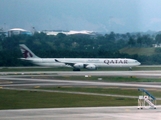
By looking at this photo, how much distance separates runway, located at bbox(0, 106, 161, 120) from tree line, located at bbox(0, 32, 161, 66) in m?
54.7

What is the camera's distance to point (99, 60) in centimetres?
7731

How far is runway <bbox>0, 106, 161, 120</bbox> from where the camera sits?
24.0 m

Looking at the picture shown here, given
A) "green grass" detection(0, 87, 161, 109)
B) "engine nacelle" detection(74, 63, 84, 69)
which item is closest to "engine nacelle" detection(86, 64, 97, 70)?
"engine nacelle" detection(74, 63, 84, 69)

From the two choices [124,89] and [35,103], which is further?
[124,89]

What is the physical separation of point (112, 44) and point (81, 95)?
224ft

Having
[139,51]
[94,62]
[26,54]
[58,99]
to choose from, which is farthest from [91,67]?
[58,99]

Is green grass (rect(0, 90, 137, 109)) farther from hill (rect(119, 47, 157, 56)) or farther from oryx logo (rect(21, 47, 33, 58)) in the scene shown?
hill (rect(119, 47, 157, 56))

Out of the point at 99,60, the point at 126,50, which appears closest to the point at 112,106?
the point at 99,60

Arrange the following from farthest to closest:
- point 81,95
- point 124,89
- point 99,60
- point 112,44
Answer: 1. point 112,44
2. point 99,60
3. point 124,89
4. point 81,95

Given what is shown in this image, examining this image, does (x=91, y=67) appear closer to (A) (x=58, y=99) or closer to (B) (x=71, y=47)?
(B) (x=71, y=47)

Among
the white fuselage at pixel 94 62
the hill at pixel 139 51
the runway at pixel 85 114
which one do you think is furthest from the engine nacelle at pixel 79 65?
the runway at pixel 85 114

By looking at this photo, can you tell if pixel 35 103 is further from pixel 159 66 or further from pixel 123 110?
pixel 159 66

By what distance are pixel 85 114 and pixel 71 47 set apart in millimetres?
74120

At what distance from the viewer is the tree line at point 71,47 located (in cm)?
8300
